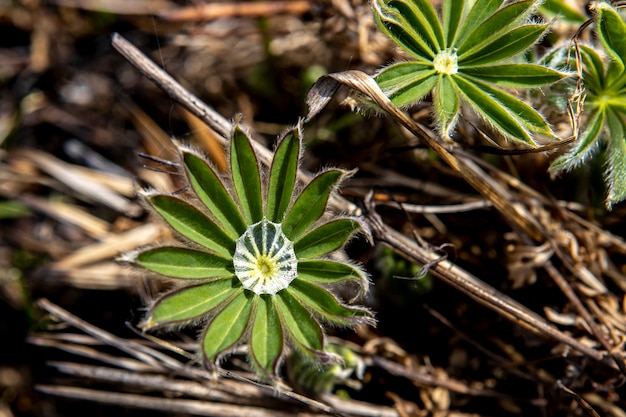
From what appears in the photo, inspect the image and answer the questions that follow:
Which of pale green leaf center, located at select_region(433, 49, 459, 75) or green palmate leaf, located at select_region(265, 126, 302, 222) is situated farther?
pale green leaf center, located at select_region(433, 49, 459, 75)

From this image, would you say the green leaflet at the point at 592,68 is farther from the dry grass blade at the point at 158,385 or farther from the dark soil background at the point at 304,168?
the dry grass blade at the point at 158,385

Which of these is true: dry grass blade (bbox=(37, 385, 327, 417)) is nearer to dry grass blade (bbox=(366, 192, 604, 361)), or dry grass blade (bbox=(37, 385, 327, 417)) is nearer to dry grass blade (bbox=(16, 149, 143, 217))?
dry grass blade (bbox=(366, 192, 604, 361))

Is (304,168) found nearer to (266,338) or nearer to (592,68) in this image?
(266,338)

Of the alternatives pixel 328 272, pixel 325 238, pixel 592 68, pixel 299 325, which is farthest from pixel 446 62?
pixel 299 325

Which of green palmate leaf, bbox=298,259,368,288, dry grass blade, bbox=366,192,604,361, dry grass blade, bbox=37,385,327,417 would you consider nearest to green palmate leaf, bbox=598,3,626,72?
dry grass blade, bbox=366,192,604,361

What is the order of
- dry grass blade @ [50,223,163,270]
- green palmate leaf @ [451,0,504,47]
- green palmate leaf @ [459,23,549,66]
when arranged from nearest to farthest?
green palmate leaf @ [459,23,549,66] < green palmate leaf @ [451,0,504,47] < dry grass blade @ [50,223,163,270]

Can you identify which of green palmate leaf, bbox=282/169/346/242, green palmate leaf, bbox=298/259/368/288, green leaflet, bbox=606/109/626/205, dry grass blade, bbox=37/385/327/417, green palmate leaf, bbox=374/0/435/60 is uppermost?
green palmate leaf, bbox=374/0/435/60

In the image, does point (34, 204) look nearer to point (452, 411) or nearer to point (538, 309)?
point (452, 411)

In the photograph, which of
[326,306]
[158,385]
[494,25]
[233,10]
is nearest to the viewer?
[326,306]
